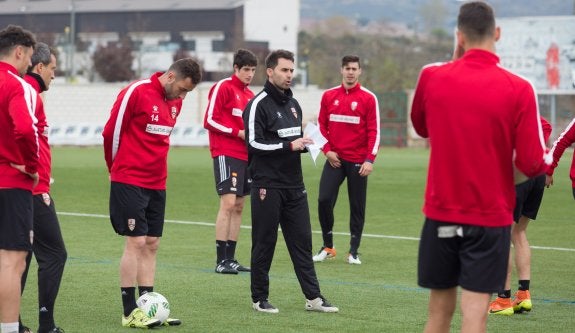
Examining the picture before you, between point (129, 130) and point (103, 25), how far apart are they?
100282 mm

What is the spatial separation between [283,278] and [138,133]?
3.16m

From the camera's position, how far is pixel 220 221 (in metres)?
12.6

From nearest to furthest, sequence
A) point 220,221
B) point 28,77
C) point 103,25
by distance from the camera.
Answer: point 28,77, point 220,221, point 103,25

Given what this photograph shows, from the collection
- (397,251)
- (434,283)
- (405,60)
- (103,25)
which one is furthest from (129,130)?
(405,60)

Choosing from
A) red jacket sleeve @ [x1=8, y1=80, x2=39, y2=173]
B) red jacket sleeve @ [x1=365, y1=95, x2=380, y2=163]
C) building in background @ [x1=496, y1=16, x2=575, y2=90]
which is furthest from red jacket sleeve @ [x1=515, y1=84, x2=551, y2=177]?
building in background @ [x1=496, y1=16, x2=575, y2=90]

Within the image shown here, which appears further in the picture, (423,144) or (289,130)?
(423,144)

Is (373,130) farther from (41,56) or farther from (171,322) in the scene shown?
(41,56)

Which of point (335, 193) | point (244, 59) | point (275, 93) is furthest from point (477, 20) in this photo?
point (335, 193)

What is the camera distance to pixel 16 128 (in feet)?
24.4

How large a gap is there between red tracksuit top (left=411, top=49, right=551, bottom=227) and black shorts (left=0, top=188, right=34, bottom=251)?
2908 millimetres

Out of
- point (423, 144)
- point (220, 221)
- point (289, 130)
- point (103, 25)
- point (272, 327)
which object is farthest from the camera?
point (103, 25)

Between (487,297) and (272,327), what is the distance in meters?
2.98

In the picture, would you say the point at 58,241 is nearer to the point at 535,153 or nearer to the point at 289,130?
the point at 289,130

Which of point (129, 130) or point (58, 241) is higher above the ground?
point (129, 130)
